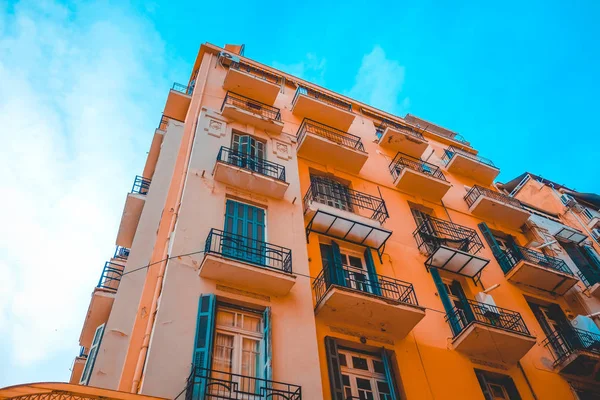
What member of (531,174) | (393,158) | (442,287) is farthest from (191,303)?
(531,174)

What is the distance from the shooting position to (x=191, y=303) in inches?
396

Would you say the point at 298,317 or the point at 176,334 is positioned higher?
the point at 298,317

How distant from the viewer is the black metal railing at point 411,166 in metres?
19.8

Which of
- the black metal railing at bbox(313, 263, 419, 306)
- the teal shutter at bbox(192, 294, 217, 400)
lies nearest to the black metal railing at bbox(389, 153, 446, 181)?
the black metal railing at bbox(313, 263, 419, 306)

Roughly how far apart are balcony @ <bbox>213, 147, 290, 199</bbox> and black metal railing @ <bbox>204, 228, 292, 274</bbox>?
7.14 feet

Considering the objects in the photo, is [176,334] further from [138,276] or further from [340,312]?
[340,312]

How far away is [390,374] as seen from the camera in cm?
1118

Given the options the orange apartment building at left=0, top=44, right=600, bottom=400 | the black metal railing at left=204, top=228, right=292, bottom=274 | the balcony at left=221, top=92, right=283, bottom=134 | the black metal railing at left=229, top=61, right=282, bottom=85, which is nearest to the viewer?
the orange apartment building at left=0, top=44, right=600, bottom=400

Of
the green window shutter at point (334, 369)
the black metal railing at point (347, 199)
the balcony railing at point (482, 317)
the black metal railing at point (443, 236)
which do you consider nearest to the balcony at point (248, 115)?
the black metal railing at point (347, 199)

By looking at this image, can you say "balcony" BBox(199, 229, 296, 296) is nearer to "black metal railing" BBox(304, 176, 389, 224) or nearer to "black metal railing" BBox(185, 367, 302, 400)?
"black metal railing" BBox(185, 367, 302, 400)

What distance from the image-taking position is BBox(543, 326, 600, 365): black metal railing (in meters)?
14.1

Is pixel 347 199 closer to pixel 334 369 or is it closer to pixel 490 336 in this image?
pixel 490 336

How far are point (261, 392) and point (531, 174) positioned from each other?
1025 inches

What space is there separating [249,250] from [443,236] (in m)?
8.83
